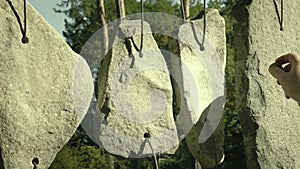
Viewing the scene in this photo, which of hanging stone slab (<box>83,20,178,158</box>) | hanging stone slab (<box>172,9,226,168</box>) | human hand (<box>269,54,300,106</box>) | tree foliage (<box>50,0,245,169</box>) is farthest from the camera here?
tree foliage (<box>50,0,245,169</box>)

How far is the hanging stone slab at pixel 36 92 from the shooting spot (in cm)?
98

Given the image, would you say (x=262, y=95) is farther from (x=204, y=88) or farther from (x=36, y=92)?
(x=36, y=92)

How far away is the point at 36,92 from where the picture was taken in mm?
1012

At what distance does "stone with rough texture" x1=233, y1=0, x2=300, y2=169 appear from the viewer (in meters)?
1.19

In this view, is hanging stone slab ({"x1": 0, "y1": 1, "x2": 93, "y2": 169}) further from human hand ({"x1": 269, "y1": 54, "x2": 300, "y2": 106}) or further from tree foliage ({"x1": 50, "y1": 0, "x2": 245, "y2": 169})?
tree foliage ({"x1": 50, "y1": 0, "x2": 245, "y2": 169})

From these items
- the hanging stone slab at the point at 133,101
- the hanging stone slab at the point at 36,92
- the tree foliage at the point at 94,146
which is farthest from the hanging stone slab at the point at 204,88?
the tree foliage at the point at 94,146

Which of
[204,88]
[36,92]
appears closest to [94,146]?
[204,88]

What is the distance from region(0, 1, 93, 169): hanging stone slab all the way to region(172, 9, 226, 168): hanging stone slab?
0.76 feet

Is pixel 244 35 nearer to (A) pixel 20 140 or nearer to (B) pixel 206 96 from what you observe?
(B) pixel 206 96

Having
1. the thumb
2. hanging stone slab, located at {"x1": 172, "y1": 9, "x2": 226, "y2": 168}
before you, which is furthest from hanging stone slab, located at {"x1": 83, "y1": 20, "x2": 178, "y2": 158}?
the thumb

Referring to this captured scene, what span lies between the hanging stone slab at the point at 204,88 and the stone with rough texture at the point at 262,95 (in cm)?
7

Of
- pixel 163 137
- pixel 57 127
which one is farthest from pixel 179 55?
pixel 57 127

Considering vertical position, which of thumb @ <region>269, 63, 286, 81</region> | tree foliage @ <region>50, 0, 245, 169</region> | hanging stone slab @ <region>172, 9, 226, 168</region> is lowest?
tree foliage @ <region>50, 0, 245, 169</region>

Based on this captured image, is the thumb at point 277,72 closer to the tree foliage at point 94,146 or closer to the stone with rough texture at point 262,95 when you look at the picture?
the stone with rough texture at point 262,95
